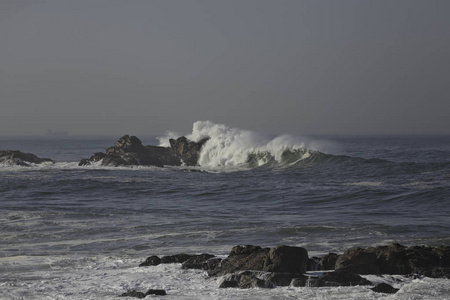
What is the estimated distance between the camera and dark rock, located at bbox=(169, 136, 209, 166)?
45562mm

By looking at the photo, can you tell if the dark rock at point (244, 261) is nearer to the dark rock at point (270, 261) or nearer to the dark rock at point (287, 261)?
the dark rock at point (270, 261)

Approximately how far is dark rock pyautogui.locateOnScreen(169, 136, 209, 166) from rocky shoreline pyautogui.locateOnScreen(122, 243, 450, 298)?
34118 millimetres

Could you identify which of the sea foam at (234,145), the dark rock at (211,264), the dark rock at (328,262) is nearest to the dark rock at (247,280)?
the dark rock at (211,264)

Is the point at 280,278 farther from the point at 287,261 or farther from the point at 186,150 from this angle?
the point at 186,150

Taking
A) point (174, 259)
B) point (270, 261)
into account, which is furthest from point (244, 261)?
point (174, 259)

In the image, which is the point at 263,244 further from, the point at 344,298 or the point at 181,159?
the point at 181,159

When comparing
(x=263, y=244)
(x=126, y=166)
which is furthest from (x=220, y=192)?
(x=126, y=166)

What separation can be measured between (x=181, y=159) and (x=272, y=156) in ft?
20.3

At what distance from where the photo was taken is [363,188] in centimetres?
2533

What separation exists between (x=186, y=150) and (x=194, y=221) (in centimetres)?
2853

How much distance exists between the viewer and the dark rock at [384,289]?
31.9 feet

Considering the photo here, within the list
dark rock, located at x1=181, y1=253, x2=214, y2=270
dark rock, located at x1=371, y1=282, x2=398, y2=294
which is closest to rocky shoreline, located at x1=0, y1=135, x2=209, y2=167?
dark rock, located at x1=181, y1=253, x2=214, y2=270

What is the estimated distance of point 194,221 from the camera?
58.7 feet

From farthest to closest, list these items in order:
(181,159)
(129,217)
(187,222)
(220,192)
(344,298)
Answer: (181,159) → (220,192) → (129,217) → (187,222) → (344,298)
